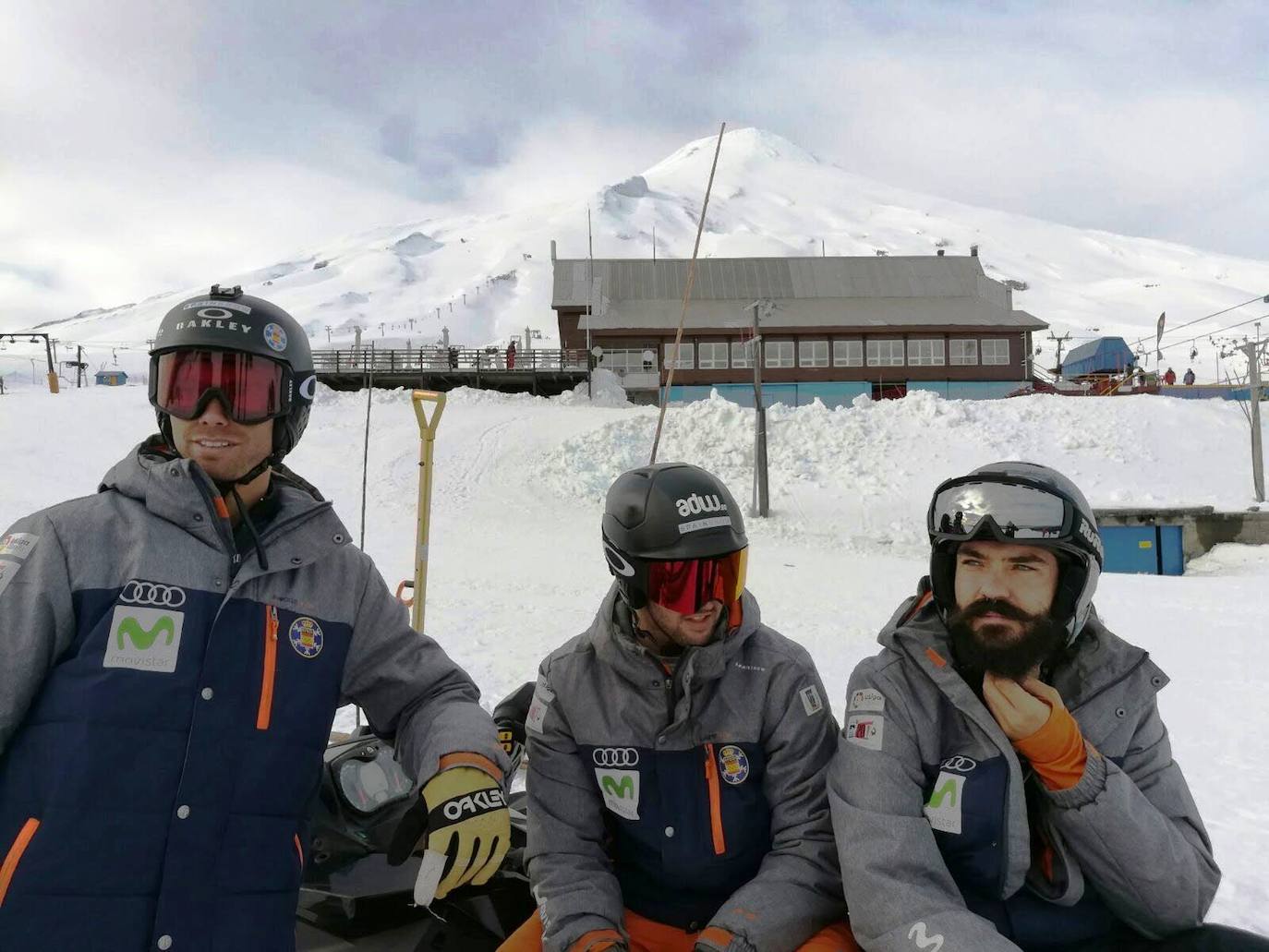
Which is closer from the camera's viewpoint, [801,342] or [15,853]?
[15,853]

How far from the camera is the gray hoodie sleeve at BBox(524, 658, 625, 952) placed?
2391 mm

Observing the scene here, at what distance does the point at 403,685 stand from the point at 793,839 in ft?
4.26

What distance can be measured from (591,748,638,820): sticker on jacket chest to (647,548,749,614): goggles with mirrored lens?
0.50 meters

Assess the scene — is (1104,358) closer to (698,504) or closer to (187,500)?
(698,504)

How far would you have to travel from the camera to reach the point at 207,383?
2285mm

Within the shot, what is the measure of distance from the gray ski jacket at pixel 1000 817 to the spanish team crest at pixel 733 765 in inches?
10.8

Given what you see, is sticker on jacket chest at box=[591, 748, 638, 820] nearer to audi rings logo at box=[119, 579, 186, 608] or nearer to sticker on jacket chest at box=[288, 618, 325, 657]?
sticker on jacket chest at box=[288, 618, 325, 657]

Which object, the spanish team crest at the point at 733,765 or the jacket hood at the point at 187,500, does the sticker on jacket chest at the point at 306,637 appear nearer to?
the jacket hood at the point at 187,500

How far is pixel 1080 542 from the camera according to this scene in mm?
2398

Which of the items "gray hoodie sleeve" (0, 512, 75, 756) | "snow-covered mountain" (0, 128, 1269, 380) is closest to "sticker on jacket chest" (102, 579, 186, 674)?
"gray hoodie sleeve" (0, 512, 75, 756)

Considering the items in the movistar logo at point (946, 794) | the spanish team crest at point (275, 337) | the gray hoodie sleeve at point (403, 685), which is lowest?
the movistar logo at point (946, 794)

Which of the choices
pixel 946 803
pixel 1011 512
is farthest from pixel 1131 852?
pixel 1011 512

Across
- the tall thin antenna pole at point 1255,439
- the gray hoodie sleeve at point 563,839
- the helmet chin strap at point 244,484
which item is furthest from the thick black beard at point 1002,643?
the tall thin antenna pole at point 1255,439

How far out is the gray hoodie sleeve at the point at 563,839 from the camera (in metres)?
2.39
